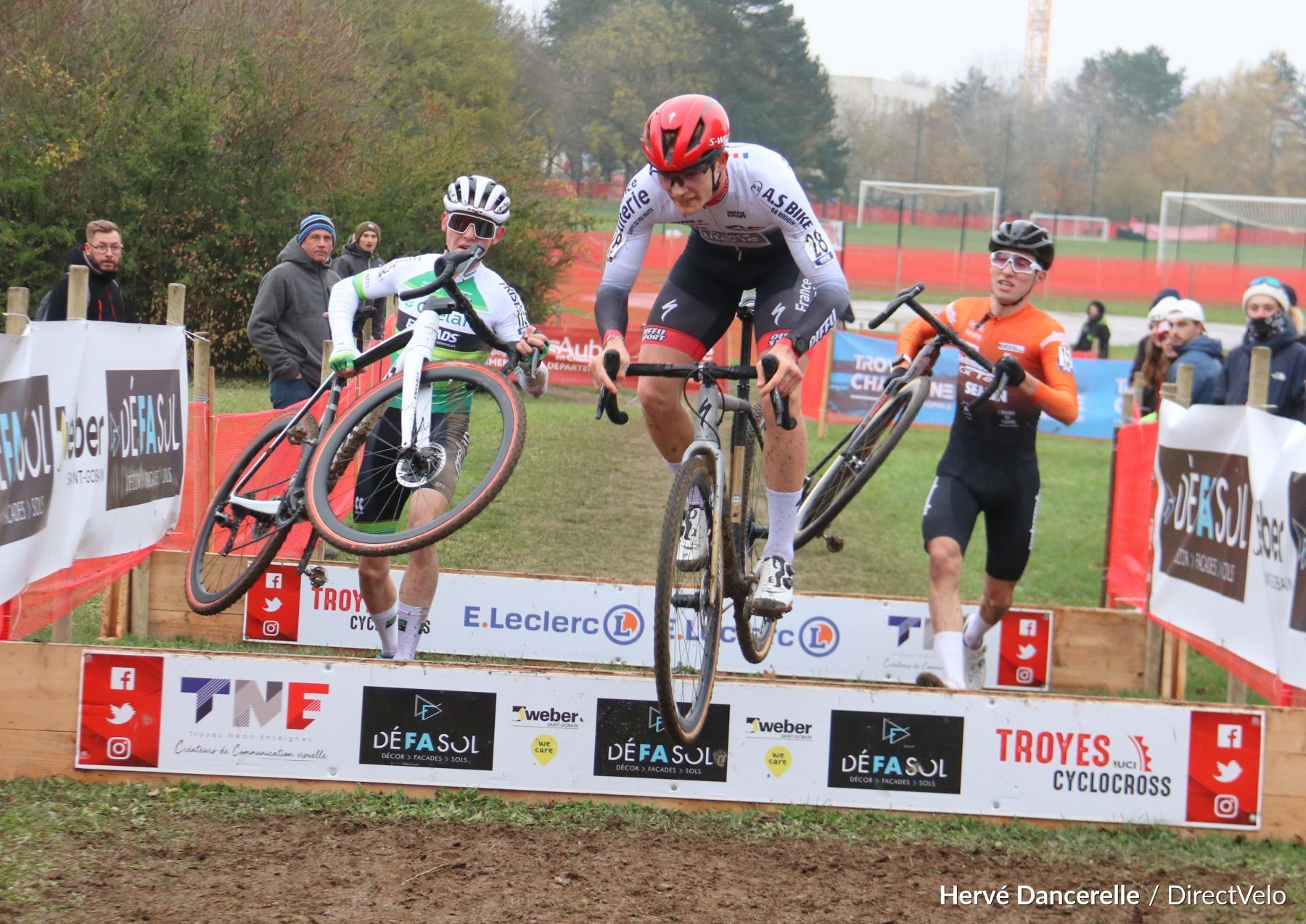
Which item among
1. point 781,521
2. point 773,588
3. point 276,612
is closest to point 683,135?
point 781,521

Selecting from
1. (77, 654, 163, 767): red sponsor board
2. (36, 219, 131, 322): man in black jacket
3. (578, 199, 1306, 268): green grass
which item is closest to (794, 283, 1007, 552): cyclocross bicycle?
(77, 654, 163, 767): red sponsor board

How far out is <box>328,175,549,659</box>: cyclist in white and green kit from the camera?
19.0 feet

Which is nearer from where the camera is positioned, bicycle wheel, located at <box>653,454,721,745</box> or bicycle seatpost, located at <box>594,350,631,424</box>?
bicycle wheel, located at <box>653,454,721,745</box>

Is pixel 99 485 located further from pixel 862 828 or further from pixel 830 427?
pixel 830 427

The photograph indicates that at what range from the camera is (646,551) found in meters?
11.9

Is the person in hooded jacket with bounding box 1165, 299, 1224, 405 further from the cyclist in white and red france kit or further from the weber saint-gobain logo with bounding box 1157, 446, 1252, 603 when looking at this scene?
the cyclist in white and red france kit

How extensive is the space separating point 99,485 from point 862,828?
395cm

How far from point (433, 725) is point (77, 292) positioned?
109 inches

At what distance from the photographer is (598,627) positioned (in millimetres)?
8297

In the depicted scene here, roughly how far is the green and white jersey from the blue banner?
13995mm

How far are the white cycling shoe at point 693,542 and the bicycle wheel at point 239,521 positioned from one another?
1886 mm

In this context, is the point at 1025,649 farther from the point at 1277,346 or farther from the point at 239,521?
the point at 239,521

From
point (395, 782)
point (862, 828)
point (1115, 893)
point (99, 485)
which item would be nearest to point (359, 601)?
point (99, 485)

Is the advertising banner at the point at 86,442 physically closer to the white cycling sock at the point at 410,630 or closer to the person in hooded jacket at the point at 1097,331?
the white cycling sock at the point at 410,630
